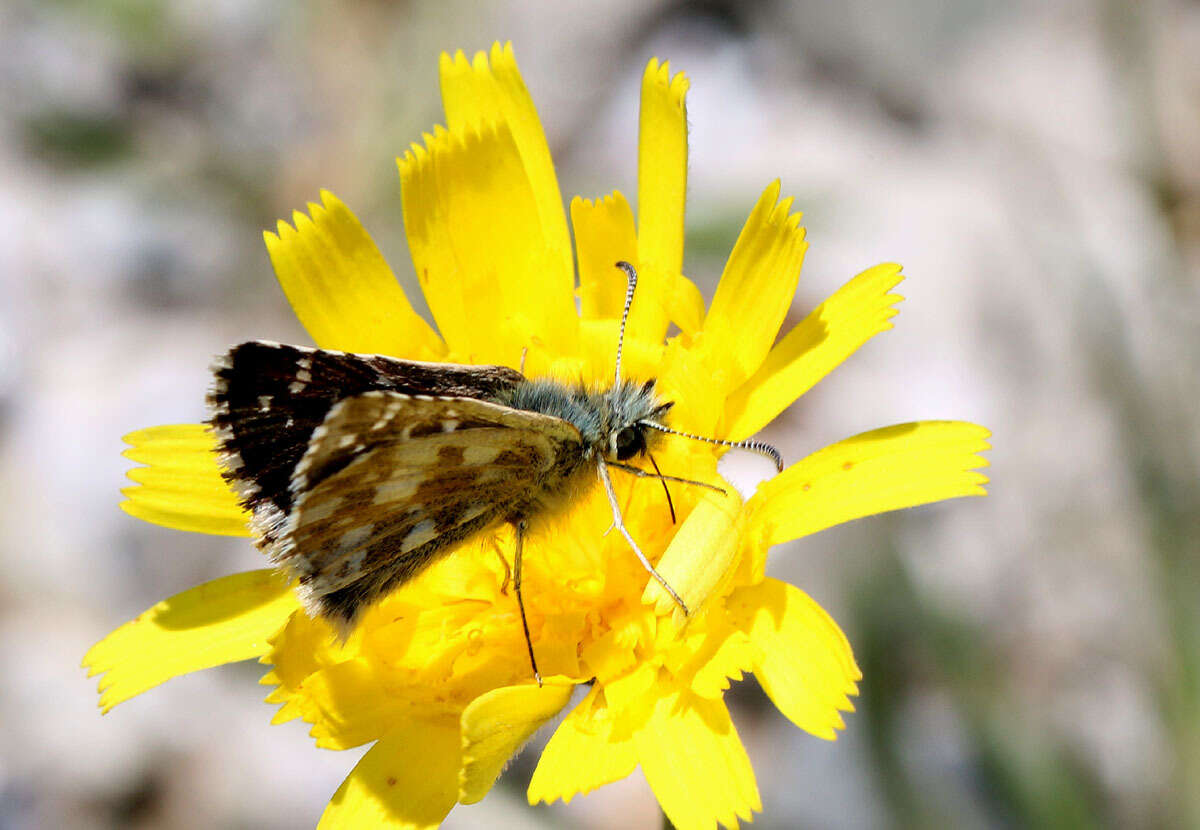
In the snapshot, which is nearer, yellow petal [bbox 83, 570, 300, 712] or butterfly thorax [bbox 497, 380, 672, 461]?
butterfly thorax [bbox 497, 380, 672, 461]

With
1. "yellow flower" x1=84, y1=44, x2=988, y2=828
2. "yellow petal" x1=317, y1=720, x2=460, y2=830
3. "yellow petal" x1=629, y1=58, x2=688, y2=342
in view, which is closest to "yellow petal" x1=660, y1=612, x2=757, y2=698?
"yellow flower" x1=84, y1=44, x2=988, y2=828

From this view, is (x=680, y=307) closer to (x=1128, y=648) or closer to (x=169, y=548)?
(x=1128, y=648)

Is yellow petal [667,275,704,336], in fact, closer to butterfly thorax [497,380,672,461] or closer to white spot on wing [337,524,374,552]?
butterfly thorax [497,380,672,461]

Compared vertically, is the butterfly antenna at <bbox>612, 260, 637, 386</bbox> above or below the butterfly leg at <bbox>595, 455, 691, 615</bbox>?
above

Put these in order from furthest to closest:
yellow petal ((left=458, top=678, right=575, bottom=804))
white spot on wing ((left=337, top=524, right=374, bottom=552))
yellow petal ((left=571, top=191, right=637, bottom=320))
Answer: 1. yellow petal ((left=571, top=191, right=637, bottom=320))
2. white spot on wing ((left=337, top=524, right=374, bottom=552))
3. yellow petal ((left=458, top=678, right=575, bottom=804))

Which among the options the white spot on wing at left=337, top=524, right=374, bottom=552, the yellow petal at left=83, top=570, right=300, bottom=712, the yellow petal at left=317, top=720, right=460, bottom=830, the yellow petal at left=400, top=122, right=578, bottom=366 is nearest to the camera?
the white spot on wing at left=337, top=524, right=374, bottom=552

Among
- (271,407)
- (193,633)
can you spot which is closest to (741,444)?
(271,407)

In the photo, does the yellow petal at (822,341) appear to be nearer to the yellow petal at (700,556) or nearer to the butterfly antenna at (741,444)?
the butterfly antenna at (741,444)
